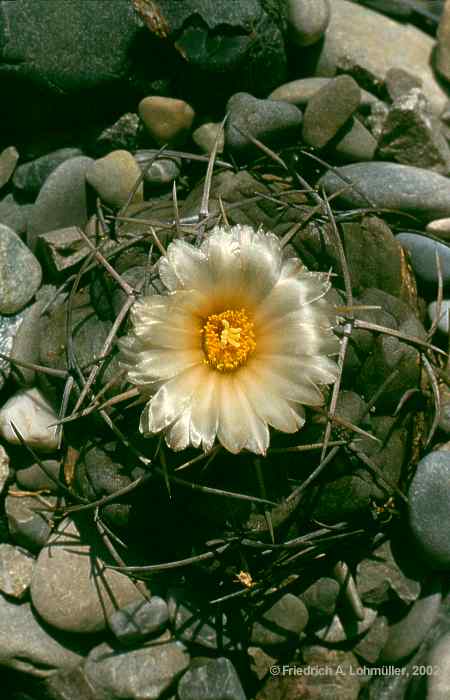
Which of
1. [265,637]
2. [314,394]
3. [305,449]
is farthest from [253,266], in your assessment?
[265,637]

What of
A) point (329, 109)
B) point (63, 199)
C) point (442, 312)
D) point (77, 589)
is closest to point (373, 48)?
point (329, 109)

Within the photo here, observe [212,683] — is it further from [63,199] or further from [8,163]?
[8,163]

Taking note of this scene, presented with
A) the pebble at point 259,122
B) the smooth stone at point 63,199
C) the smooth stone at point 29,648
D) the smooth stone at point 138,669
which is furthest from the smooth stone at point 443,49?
the smooth stone at point 29,648

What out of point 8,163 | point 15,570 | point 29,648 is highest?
point 8,163

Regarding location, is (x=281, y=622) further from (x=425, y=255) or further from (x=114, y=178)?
(x=114, y=178)

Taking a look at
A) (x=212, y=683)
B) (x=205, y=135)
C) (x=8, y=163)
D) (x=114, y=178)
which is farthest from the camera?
(x=8, y=163)

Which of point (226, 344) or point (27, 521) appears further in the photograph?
point (27, 521)

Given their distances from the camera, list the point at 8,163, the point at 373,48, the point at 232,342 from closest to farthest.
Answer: the point at 232,342, the point at 8,163, the point at 373,48

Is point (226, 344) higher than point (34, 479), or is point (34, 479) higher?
point (226, 344)
